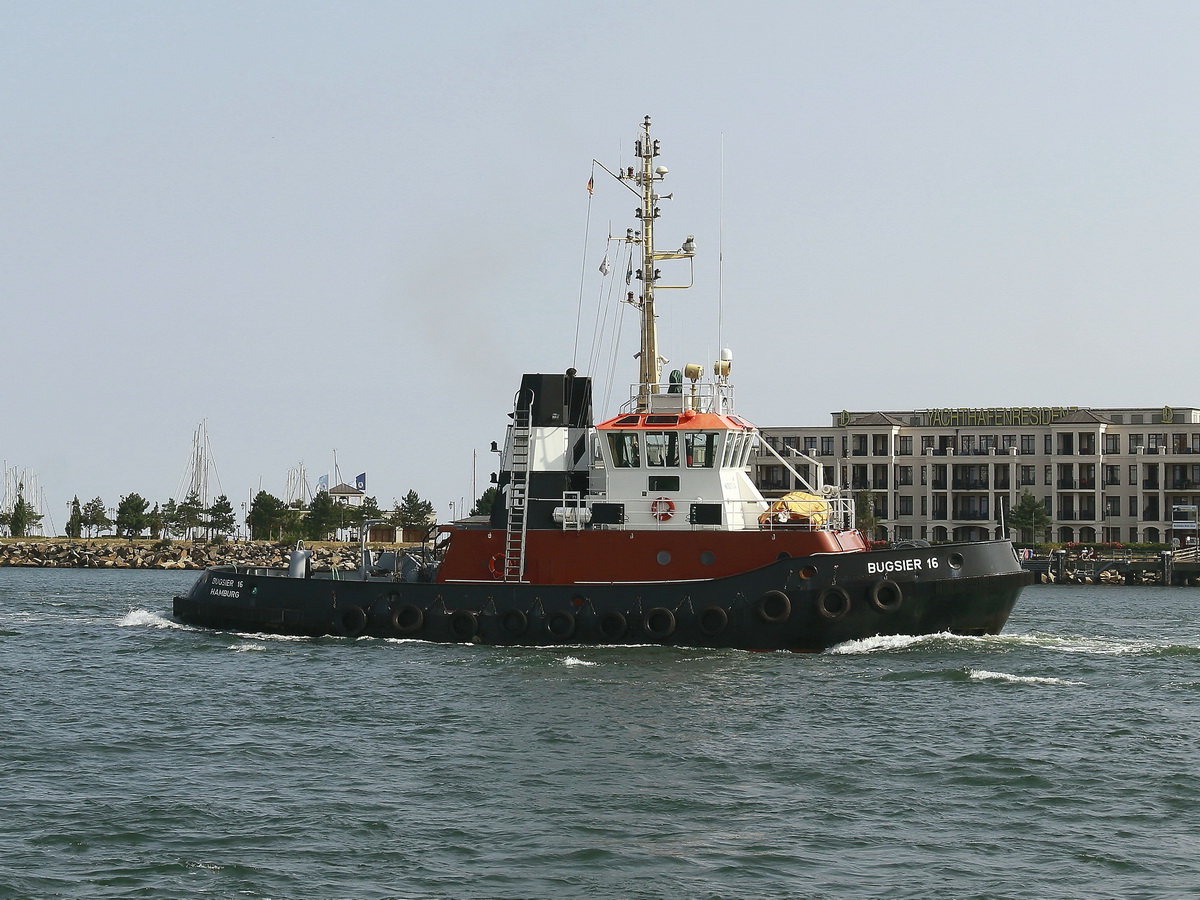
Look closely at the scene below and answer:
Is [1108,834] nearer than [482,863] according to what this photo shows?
No

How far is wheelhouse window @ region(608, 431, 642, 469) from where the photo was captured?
24.7 m

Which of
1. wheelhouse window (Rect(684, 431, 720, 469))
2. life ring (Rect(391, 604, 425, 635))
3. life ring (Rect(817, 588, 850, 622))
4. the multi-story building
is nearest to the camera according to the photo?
life ring (Rect(817, 588, 850, 622))

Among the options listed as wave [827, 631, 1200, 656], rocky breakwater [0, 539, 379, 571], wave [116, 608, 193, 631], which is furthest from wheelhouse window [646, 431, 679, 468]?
rocky breakwater [0, 539, 379, 571]

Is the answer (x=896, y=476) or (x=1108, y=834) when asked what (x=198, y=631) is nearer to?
(x=1108, y=834)

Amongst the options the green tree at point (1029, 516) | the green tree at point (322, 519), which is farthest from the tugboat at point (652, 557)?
the green tree at point (322, 519)

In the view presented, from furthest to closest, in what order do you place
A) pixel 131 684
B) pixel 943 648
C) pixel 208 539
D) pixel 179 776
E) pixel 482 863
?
pixel 208 539, pixel 943 648, pixel 131 684, pixel 179 776, pixel 482 863

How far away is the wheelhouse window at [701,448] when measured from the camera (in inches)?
964

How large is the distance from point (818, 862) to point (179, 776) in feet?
24.1

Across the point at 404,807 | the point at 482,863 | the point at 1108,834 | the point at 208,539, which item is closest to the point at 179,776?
the point at 404,807

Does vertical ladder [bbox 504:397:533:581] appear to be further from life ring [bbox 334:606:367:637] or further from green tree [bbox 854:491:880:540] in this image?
green tree [bbox 854:491:880:540]

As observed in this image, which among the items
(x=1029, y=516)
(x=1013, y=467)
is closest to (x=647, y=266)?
(x=1029, y=516)

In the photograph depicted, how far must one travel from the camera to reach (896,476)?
90.6m

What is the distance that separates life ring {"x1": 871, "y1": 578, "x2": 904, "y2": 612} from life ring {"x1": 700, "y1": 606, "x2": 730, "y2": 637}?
266 cm

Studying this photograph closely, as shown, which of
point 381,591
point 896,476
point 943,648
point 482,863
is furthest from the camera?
point 896,476
